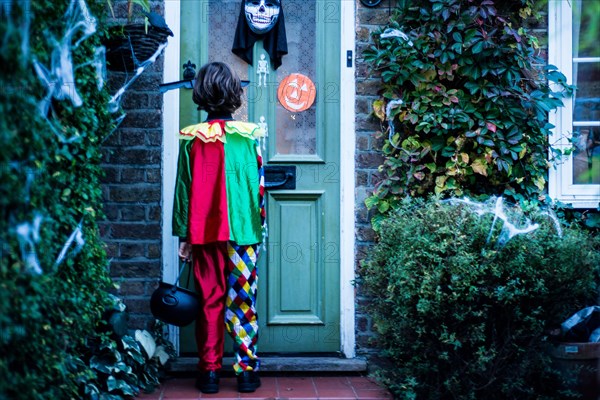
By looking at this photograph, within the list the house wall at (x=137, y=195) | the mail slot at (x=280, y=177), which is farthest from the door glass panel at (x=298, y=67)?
the house wall at (x=137, y=195)

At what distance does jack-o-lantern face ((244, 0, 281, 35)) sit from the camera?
16.4 ft

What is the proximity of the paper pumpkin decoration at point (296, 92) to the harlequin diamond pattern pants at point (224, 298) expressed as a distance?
3.68 feet

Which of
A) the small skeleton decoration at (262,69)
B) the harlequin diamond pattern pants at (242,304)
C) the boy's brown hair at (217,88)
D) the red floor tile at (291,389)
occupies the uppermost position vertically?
the small skeleton decoration at (262,69)

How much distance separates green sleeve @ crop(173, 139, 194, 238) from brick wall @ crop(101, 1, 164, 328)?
525 mm

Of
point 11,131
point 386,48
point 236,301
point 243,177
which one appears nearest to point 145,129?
point 243,177

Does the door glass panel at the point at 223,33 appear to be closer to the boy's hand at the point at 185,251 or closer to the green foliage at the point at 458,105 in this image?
the green foliage at the point at 458,105

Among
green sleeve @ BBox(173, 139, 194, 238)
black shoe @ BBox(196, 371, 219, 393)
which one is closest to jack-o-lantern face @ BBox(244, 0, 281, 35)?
A: green sleeve @ BBox(173, 139, 194, 238)

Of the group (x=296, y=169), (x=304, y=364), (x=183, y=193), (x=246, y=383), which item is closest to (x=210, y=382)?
(x=246, y=383)

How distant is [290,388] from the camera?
4609mm

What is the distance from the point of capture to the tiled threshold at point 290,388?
4402 millimetres

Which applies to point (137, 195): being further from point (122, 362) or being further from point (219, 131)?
point (122, 362)

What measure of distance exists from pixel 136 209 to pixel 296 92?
1.29m

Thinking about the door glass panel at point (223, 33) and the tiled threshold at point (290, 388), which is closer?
the tiled threshold at point (290, 388)

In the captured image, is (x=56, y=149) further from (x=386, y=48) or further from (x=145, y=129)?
(x=386, y=48)
